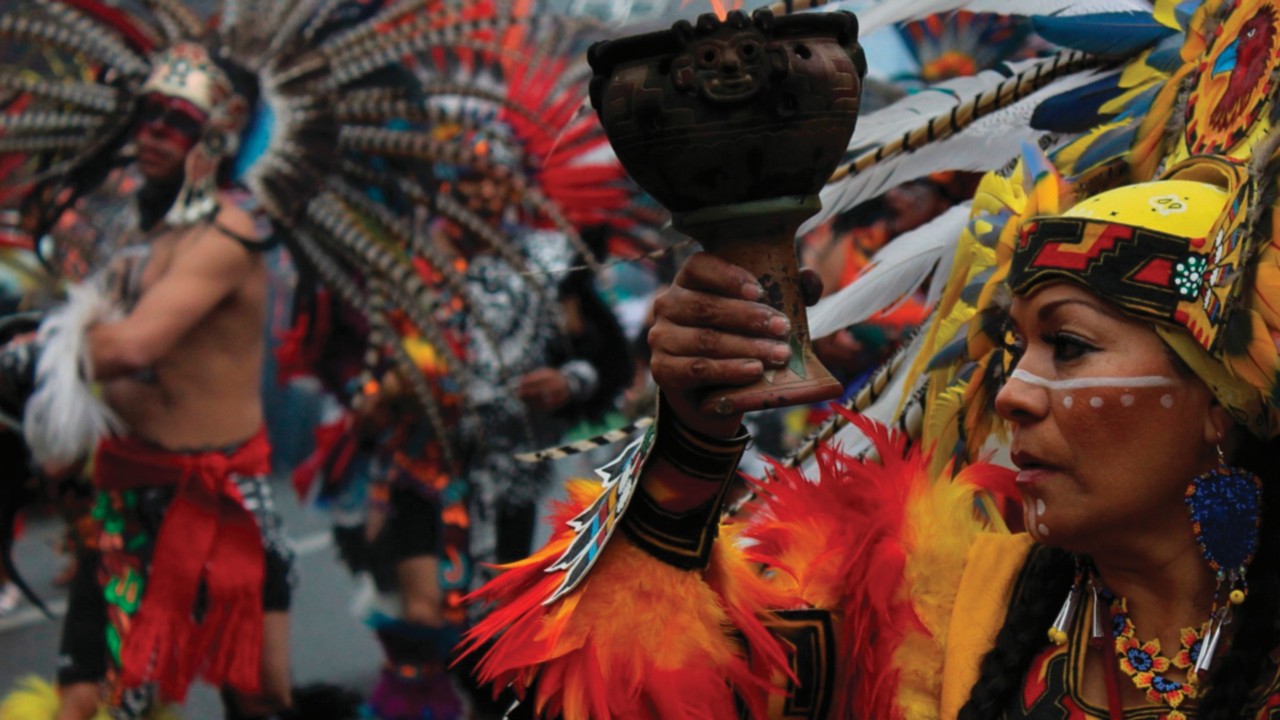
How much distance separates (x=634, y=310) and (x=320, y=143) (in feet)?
12.3

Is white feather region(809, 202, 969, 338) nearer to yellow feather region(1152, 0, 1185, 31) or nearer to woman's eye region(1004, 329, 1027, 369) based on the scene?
yellow feather region(1152, 0, 1185, 31)

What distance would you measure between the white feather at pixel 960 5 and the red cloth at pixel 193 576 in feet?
10.3

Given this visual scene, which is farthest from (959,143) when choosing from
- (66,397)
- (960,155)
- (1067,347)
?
(66,397)

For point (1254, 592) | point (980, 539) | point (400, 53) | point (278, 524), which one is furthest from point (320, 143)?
point (1254, 592)

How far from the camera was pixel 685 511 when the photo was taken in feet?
5.96

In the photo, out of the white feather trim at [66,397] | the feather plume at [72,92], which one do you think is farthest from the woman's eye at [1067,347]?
the feather plume at [72,92]

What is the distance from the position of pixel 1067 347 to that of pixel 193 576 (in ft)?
11.8

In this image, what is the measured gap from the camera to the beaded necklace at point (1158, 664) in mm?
1665

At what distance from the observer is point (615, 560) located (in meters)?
1.84

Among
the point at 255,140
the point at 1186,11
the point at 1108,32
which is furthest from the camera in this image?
the point at 255,140

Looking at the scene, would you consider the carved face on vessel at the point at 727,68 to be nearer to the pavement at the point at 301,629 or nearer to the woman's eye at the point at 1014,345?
the woman's eye at the point at 1014,345

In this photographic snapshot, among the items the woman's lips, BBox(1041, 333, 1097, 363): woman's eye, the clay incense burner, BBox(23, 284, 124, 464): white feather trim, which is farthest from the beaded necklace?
BBox(23, 284, 124, 464): white feather trim

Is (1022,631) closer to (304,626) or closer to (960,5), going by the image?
(960,5)

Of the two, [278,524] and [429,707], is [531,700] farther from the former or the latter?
[429,707]
